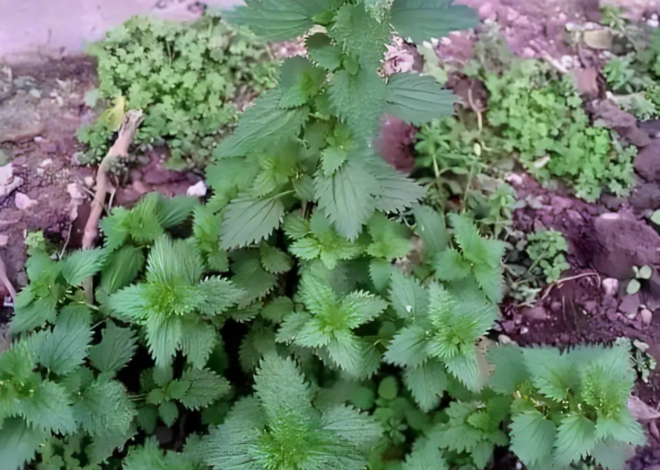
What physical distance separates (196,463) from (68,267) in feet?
2.48

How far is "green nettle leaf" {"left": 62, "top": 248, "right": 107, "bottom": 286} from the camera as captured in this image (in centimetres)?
189

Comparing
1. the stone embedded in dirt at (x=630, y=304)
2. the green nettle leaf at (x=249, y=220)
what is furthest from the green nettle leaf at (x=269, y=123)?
the stone embedded in dirt at (x=630, y=304)

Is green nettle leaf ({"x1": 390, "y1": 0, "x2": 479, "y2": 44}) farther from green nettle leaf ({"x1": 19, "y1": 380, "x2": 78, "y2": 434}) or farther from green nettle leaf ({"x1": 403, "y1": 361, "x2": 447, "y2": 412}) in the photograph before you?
green nettle leaf ({"x1": 19, "y1": 380, "x2": 78, "y2": 434})

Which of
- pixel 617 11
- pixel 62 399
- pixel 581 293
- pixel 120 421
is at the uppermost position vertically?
pixel 617 11

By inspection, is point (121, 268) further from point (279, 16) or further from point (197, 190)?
point (279, 16)

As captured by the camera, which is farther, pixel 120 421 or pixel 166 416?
pixel 166 416

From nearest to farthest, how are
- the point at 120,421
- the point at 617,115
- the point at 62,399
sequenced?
the point at 62,399
the point at 120,421
the point at 617,115

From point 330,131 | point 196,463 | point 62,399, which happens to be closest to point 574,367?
point 330,131

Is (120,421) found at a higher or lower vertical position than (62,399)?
lower

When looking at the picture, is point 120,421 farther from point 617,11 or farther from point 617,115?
point 617,11

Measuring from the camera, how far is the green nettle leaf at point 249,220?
1.82 metres

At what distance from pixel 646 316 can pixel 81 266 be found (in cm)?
215

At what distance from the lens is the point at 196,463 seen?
177 cm

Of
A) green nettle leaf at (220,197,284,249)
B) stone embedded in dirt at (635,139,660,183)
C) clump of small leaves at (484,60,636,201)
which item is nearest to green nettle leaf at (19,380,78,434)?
green nettle leaf at (220,197,284,249)
